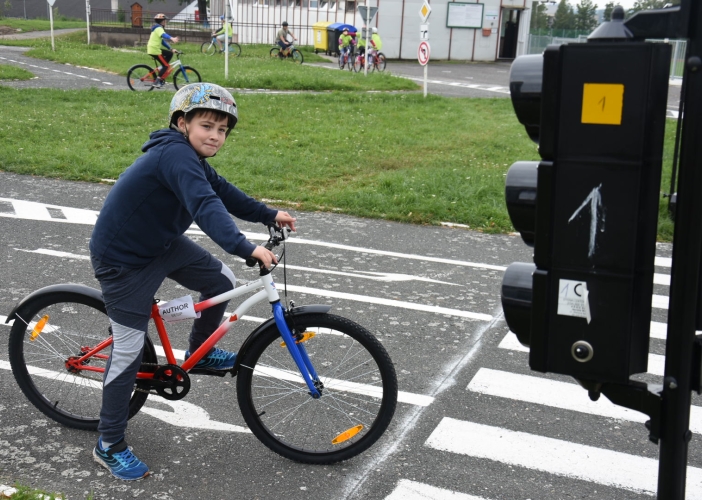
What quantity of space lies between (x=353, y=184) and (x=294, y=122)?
541 cm

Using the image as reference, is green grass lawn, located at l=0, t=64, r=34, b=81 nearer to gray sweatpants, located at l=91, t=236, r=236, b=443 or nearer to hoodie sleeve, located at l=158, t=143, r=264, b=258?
gray sweatpants, located at l=91, t=236, r=236, b=443

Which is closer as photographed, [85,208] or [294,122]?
[85,208]

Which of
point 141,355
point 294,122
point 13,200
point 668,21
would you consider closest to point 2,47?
point 294,122

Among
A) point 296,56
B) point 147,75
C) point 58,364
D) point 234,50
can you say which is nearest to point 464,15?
point 296,56

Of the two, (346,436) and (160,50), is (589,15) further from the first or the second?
(160,50)

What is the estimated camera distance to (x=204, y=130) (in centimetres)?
392

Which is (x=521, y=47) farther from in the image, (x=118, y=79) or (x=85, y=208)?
(x=85, y=208)

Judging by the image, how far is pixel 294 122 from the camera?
16.3 metres

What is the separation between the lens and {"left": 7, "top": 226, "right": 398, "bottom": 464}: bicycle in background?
4156 millimetres

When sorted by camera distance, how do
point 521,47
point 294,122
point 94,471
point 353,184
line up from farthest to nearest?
point 521,47
point 294,122
point 353,184
point 94,471

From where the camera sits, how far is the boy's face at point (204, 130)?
12.9 ft

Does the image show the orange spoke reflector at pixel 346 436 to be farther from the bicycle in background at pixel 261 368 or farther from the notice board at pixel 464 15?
the notice board at pixel 464 15

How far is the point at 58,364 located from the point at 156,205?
1.34 meters

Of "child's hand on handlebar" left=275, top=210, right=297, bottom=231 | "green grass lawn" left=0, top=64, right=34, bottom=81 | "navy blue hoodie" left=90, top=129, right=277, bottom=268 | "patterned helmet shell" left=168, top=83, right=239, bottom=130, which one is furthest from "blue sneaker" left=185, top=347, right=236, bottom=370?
"green grass lawn" left=0, top=64, right=34, bottom=81
